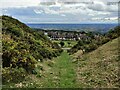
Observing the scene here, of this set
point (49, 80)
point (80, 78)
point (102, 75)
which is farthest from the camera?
point (80, 78)

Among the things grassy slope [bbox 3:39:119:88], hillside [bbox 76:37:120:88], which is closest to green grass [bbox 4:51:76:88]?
grassy slope [bbox 3:39:119:88]

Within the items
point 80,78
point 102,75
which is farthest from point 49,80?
point 102,75

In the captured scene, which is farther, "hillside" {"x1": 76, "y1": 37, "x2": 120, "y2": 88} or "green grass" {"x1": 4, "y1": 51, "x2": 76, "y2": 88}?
"hillside" {"x1": 76, "y1": 37, "x2": 120, "y2": 88}

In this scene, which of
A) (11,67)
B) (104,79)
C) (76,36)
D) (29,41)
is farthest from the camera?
(76,36)

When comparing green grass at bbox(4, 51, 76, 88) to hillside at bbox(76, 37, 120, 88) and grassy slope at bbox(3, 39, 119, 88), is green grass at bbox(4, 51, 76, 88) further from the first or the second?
hillside at bbox(76, 37, 120, 88)

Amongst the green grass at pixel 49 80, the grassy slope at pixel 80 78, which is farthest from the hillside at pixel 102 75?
the green grass at pixel 49 80

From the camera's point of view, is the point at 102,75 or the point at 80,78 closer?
the point at 102,75

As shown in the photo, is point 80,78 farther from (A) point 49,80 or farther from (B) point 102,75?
(A) point 49,80

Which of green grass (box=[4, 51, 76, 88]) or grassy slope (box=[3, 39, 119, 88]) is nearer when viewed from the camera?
green grass (box=[4, 51, 76, 88])

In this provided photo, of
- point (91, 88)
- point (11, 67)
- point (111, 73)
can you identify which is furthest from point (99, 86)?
point (11, 67)

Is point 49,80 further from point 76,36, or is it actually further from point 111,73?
point 76,36

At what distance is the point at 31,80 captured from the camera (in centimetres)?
1834

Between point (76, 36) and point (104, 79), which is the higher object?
point (104, 79)

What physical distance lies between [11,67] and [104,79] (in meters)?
5.81
